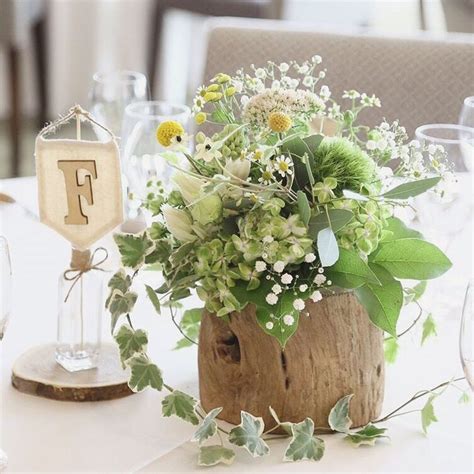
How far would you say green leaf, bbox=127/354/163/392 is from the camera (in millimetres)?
947

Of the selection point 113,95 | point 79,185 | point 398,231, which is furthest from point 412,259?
point 113,95

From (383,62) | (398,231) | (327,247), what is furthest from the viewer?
(383,62)

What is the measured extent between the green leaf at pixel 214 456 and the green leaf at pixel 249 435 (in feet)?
0.04

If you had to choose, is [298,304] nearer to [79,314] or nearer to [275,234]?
[275,234]

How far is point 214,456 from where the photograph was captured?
94cm

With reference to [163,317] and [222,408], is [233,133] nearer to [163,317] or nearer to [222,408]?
[222,408]

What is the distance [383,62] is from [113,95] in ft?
1.72

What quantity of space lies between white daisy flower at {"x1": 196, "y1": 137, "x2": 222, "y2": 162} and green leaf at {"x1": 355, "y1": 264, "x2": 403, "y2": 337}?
0.18 meters

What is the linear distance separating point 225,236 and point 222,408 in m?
0.17

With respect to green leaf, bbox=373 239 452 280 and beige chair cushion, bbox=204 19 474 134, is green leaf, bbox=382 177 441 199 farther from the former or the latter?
beige chair cushion, bbox=204 19 474 134

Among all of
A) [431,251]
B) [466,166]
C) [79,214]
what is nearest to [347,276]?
[431,251]

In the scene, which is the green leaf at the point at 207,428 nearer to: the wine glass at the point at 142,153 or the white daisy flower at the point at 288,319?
the white daisy flower at the point at 288,319

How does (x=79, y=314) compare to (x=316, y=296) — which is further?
(x=79, y=314)

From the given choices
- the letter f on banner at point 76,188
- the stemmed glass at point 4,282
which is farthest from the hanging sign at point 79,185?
the stemmed glass at point 4,282
